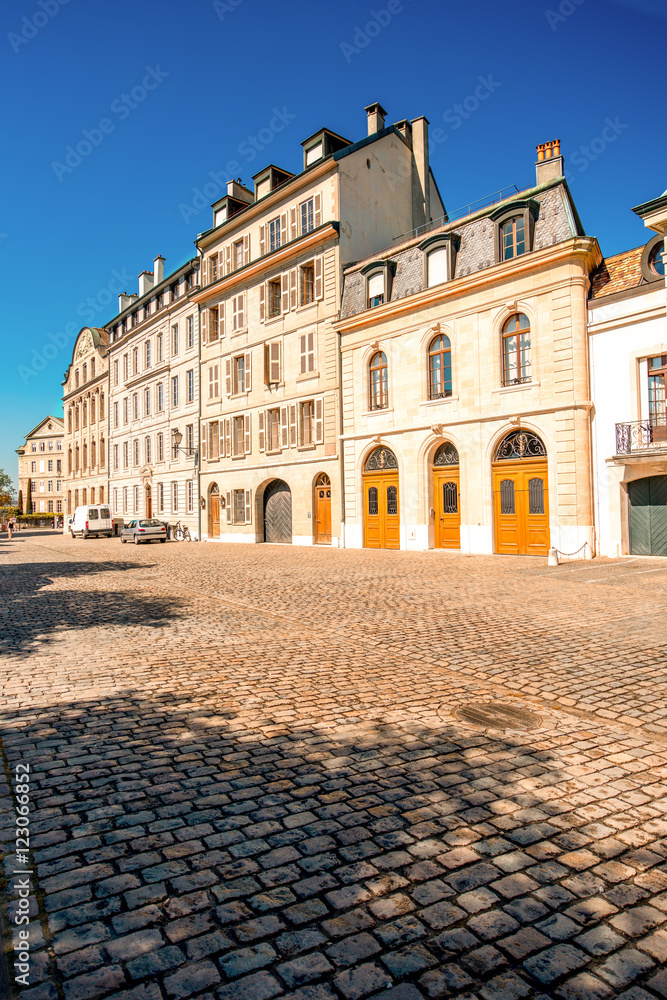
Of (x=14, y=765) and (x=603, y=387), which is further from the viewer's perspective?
(x=603, y=387)

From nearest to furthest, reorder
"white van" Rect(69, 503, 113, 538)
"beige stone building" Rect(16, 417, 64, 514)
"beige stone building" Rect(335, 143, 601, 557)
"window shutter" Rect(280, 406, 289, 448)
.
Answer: "beige stone building" Rect(335, 143, 601, 557) → "window shutter" Rect(280, 406, 289, 448) → "white van" Rect(69, 503, 113, 538) → "beige stone building" Rect(16, 417, 64, 514)

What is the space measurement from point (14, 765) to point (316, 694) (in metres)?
2.31

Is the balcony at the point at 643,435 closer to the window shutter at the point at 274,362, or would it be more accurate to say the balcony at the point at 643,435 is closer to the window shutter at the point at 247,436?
the window shutter at the point at 274,362

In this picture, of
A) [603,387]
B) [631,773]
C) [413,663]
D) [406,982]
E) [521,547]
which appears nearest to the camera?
[406,982]

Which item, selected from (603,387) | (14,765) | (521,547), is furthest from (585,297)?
(14,765)

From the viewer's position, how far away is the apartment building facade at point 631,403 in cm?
1662

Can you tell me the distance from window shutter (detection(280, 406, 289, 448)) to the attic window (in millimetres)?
10684

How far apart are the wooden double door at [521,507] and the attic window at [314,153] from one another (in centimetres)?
1671

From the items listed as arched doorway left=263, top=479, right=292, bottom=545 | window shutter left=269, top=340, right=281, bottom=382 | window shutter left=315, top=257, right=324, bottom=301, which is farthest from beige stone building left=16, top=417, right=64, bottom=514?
window shutter left=315, top=257, right=324, bottom=301

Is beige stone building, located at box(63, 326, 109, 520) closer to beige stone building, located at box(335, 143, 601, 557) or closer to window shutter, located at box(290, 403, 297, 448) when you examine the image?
window shutter, located at box(290, 403, 297, 448)

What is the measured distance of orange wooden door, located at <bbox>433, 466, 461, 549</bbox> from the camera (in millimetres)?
21016

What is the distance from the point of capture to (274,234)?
2923 centimetres

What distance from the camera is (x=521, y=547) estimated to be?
62.4 ft

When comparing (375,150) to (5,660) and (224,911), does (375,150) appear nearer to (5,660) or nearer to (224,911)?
(5,660)
